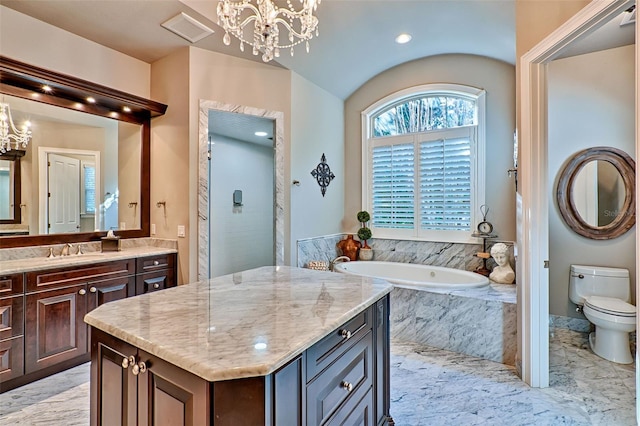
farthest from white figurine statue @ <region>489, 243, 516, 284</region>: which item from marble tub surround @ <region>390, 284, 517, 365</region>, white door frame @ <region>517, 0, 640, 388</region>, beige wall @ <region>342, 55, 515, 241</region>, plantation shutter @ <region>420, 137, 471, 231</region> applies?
white door frame @ <region>517, 0, 640, 388</region>

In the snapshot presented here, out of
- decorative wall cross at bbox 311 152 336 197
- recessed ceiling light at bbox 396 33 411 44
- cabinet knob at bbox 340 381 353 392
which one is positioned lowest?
cabinet knob at bbox 340 381 353 392

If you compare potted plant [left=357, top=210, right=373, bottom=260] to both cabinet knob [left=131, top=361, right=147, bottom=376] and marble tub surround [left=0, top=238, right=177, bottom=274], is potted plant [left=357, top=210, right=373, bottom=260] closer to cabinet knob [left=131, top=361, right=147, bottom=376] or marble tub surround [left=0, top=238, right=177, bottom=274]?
marble tub surround [left=0, top=238, right=177, bottom=274]

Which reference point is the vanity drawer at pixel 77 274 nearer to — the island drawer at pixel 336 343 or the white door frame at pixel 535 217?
the island drawer at pixel 336 343

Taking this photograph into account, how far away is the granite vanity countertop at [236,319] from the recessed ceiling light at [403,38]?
3009mm

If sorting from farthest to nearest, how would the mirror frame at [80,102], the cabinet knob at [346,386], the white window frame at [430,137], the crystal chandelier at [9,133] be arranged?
the white window frame at [430,137]
the crystal chandelier at [9,133]
the mirror frame at [80,102]
the cabinet knob at [346,386]

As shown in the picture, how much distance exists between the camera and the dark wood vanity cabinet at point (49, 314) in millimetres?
2248

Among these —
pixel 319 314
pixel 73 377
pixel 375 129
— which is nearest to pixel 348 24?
pixel 375 129

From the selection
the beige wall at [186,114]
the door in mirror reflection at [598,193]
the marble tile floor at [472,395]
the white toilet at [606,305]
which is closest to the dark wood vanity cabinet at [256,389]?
the marble tile floor at [472,395]

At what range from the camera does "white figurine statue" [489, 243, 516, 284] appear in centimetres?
335

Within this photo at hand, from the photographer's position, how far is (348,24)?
3.26m

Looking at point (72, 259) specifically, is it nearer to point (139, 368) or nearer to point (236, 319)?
point (139, 368)

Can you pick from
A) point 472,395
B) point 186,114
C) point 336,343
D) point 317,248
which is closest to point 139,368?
point 336,343

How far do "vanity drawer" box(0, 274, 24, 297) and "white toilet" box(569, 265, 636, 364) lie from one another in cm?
456

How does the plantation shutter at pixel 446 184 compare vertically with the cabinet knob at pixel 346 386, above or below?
above
